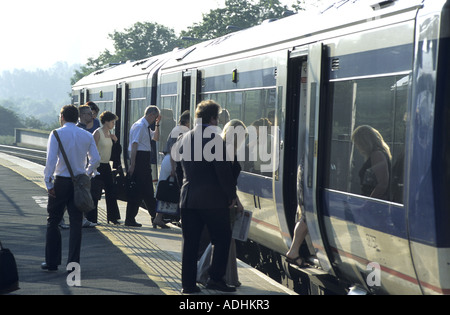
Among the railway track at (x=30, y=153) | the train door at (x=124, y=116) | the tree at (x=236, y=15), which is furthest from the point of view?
the tree at (x=236, y=15)

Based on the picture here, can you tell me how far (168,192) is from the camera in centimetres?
982

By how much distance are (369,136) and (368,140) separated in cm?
3

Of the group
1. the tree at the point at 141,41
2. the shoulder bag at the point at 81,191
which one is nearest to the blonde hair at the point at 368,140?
the shoulder bag at the point at 81,191

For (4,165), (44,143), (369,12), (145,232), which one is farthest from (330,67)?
(44,143)

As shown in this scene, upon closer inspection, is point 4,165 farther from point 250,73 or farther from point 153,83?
point 250,73

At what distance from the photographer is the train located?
533 centimetres

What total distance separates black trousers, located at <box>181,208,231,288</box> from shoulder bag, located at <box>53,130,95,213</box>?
1348 mm

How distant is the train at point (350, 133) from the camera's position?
533 cm

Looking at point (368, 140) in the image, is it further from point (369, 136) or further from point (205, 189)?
point (205, 189)

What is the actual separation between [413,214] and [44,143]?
137ft

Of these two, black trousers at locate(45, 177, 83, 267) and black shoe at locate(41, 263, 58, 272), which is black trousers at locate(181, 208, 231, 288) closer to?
black trousers at locate(45, 177, 83, 267)

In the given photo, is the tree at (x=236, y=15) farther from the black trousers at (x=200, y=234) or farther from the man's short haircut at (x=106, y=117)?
the black trousers at (x=200, y=234)

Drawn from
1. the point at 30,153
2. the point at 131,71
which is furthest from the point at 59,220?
the point at 30,153

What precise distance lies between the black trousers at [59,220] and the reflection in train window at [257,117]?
2.20 m
